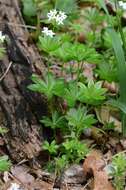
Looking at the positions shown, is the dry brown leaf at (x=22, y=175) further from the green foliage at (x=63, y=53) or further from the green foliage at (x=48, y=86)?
the green foliage at (x=63, y=53)

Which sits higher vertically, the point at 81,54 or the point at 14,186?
the point at 81,54

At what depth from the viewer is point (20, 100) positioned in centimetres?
268

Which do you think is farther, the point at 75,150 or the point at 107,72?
the point at 107,72

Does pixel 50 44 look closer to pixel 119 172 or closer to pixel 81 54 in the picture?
pixel 81 54

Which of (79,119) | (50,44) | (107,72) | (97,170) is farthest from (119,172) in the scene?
(50,44)

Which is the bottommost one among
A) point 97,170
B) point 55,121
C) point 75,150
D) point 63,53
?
point 97,170

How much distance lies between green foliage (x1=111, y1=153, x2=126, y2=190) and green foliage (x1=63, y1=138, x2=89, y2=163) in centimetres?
16

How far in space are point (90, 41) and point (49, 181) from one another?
3.34 ft

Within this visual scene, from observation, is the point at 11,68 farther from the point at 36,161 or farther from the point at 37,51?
the point at 36,161

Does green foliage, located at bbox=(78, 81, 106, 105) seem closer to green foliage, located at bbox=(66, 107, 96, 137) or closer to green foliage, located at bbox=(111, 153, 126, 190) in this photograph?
green foliage, located at bbox=(66, 107, 96, 137)

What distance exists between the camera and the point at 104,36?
3148 millimetres

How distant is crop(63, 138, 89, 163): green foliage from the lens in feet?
8.29

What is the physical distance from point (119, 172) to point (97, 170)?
20cm

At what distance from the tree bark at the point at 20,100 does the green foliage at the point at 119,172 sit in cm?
40
